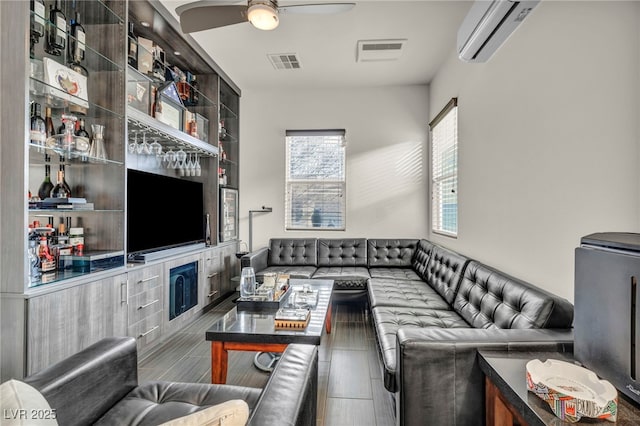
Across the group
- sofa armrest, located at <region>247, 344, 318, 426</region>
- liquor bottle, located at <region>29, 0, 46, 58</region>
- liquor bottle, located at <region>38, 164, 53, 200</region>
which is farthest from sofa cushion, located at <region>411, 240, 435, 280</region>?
liquor bottle, located at <region>29, 0, 46, 58</region>

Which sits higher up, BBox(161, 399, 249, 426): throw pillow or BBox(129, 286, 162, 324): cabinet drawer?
BBox(161, 399, 249, 426): throw pillow

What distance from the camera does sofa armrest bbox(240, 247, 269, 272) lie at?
3.86 metres

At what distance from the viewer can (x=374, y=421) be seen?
1.85m

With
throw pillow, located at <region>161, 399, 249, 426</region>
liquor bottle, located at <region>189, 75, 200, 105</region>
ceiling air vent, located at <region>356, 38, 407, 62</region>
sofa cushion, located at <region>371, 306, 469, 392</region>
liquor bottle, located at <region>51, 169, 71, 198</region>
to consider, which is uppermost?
ceiling air vent, located at <region>356, 38, 407, 62</region>

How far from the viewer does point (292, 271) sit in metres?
4.02

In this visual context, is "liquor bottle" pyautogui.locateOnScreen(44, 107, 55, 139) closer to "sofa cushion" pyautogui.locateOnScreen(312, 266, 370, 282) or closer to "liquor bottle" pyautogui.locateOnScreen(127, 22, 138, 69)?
"liquor bottle" pyautogui.locateOnScreen(127, 22, 138, 69)

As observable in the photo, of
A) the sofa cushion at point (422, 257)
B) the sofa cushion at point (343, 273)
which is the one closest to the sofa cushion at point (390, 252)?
the sofa cushion at point (422, 257)

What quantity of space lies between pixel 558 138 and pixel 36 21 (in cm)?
310

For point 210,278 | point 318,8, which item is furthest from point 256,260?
point 318,8

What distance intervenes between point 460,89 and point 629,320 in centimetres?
293

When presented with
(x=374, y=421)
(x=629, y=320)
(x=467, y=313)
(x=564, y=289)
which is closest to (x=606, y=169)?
(x=564, y=289)

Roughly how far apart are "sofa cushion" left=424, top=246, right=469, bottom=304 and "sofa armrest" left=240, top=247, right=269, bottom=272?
203 centimetres

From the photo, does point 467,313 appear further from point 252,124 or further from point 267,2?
point 252,124

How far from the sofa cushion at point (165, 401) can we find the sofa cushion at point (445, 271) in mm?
1964
